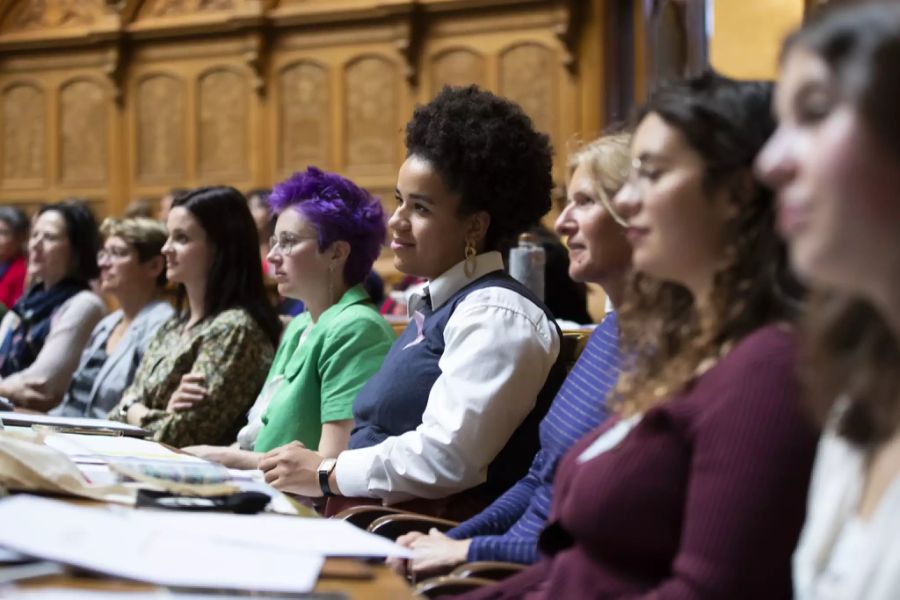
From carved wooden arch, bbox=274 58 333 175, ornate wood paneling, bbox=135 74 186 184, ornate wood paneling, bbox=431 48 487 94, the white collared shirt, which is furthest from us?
ornate wood paneling, bbox=135 74 186 184

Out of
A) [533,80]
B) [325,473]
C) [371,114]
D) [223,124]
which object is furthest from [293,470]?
[223,124]

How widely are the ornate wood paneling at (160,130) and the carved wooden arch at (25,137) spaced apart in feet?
2.73

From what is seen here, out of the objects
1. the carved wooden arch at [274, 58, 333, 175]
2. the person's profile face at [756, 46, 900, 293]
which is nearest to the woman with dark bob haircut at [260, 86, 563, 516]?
the person's profile face at [756, 46, 900, 293]

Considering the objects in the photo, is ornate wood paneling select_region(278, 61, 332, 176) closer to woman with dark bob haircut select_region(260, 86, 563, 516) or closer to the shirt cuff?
woman with dark bob haircut select_region(260, 86, 563, 516)

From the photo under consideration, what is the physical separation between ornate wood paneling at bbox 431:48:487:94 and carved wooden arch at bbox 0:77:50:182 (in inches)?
125

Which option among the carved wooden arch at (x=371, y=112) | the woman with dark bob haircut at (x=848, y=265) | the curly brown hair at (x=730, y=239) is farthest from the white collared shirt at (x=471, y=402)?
the carved wooden arch at (x=371, y=112)

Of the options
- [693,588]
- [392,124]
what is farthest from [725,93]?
[392,124]

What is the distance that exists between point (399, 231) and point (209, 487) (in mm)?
980

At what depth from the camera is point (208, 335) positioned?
11.2ft

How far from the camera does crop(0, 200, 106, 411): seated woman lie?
460 centimetres

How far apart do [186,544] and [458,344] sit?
38.8 inches

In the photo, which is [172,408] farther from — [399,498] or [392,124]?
[392,124]

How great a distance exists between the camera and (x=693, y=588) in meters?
1.18

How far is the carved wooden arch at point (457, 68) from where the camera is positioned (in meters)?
7.46
